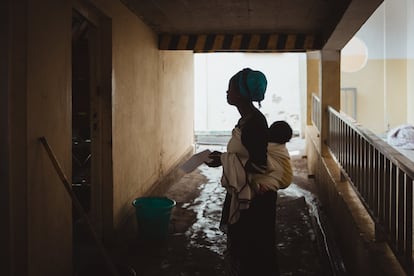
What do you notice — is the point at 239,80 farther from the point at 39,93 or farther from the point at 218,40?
the point at 218,40

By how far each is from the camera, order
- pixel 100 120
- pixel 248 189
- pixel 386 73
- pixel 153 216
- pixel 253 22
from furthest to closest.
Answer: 1. pixel 386 73
2. pixel 253 22
3. pixel 153 216
4. pixel 100 120
5. pixel 248 189

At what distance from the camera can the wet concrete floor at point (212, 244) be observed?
361 cm

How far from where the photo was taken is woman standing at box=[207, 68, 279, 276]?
239cm

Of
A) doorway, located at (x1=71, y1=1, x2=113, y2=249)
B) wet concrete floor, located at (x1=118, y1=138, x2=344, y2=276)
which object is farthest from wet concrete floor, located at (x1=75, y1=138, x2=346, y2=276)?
doorway, located at (x1=71, y1=1, x2=113, y2=249)

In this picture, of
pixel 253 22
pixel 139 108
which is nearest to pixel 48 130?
pixel 139 108

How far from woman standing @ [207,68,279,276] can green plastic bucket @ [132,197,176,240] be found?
1617 millimetres

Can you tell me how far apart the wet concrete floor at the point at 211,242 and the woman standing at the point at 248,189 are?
1116 millimetres

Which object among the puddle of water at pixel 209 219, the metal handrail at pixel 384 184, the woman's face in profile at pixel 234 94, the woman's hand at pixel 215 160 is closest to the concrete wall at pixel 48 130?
the woman's hand at pixel 215 160

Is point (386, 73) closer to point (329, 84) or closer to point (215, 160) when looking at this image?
point (329, 84)

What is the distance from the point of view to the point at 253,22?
5453mm

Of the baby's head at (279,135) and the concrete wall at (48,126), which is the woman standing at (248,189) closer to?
the baby's head at (279,135)

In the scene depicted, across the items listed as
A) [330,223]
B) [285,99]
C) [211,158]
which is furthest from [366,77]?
[211,158]

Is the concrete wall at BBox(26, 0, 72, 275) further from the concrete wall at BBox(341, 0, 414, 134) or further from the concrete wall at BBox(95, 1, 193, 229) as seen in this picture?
the concrete wall at BBox(341, 0, 414, 134)

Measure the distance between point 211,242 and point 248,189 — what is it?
1979mm
